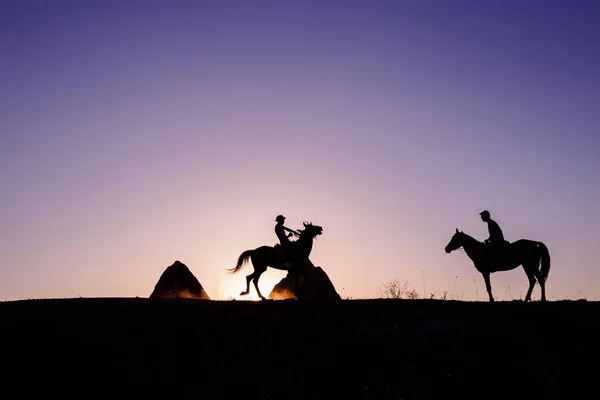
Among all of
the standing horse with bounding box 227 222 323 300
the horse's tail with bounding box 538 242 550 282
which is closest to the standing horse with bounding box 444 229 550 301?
the horse's tail with bounding box 538 242 550 282

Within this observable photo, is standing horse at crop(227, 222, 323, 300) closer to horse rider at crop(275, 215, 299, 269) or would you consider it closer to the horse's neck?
horse rider at crop(275, 215, 299, 269)

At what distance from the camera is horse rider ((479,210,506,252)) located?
23723 mm

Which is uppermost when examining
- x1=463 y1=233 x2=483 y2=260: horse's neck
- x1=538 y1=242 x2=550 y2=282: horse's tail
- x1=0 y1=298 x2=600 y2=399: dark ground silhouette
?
x1=463 y1=233 x2=483 y2=260: horse's neck

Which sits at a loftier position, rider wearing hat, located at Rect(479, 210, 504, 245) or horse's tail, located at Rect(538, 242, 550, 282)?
rider wearing hat, located at Rect(479, 210, 504, 245)

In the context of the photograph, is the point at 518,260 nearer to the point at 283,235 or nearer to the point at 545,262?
the point at 545,262

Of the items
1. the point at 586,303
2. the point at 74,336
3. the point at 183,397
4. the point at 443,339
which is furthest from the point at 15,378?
the point at 586,303

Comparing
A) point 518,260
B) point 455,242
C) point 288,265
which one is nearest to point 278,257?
point 288,265

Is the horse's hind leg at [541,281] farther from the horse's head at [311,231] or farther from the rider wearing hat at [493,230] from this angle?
the horse's head at [311,231]

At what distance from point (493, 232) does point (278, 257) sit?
303 inches

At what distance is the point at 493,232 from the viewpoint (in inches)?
938

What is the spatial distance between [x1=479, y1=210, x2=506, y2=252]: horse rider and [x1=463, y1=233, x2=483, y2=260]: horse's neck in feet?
1.43

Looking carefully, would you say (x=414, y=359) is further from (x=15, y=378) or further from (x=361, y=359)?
(x=15, y=378)

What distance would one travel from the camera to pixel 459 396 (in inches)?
578

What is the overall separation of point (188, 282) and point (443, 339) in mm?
14611
